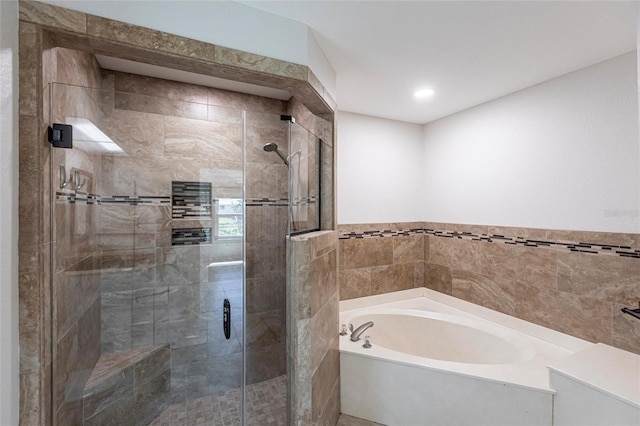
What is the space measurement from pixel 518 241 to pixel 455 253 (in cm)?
64

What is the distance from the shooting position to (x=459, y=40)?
5.51 feet

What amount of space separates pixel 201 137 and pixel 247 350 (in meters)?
1.59

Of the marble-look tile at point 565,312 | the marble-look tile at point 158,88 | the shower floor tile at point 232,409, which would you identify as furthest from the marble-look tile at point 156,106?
the marble-look tile at point 565,312

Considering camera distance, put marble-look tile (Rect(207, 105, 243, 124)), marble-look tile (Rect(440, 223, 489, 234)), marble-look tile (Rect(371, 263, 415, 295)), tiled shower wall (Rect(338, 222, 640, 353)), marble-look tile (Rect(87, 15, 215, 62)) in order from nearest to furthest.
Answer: marble-look tile (Rect(87, 15, 215, 62))
tiled shower wall (Rect(338, 222, 640, 353))
marble-look tile (Rect(207, 105, 243, 124))
marble-look tile (Rect(440, 223, 489, 234))
marble-look tile (Rect(371, 263, 415, 295))

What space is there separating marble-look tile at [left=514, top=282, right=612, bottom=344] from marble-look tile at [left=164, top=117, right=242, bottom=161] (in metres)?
2.60

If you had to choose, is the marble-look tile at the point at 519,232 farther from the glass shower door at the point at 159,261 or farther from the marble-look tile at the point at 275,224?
the glass shower door at the point at 159,261

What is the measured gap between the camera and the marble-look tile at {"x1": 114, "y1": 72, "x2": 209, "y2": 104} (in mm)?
2096

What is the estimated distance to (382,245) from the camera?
3064mm

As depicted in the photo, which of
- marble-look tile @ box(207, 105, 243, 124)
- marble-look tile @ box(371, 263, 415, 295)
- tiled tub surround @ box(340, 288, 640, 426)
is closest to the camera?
tiled tub surround @ box(340, 288, 640, 426)

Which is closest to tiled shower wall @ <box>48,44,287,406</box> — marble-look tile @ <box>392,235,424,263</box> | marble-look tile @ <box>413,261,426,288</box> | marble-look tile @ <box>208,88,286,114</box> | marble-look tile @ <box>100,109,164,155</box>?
marble-look tile @ <box>100,109,164,155</box>

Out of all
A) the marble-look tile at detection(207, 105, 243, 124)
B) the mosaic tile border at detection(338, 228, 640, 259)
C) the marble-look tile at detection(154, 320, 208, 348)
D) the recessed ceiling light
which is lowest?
the marble-look tile at detection(154, 320, 208, 348)

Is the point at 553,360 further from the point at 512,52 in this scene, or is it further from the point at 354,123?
the point at 354,123

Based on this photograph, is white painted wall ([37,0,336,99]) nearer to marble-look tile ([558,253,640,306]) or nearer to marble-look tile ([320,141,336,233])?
marble-look tile ([320,141,336,233])

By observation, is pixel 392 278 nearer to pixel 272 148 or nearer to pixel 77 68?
pixel 272 148
